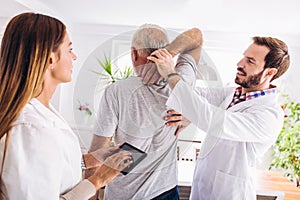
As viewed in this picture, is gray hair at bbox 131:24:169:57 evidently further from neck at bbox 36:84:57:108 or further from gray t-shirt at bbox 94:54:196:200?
neck at bbox 36:84:57:108

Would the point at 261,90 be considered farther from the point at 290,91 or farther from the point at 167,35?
the point at 290,91

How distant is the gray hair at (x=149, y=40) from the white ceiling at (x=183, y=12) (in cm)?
14

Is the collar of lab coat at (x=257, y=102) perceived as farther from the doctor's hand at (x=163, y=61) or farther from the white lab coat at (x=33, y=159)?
the white lab coat at (x=33, y=159)

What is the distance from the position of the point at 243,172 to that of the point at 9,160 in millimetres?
598

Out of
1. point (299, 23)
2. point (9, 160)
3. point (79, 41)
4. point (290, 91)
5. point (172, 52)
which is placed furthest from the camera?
point (290, 91)

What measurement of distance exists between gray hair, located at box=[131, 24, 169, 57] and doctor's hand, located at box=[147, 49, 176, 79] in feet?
0.04

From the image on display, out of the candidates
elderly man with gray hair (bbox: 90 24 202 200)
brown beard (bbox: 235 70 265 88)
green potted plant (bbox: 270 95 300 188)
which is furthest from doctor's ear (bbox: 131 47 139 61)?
green potted plant (bbox: 270 95 300 188)

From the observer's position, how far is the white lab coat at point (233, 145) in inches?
34.7

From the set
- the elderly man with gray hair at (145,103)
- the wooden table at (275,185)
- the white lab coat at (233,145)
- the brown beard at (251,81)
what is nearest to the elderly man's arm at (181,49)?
the elderly man with gray hair at (145,103)

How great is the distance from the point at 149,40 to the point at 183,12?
0.41 meters

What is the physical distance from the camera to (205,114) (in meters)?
0.81

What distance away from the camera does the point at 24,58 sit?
659 millimetres

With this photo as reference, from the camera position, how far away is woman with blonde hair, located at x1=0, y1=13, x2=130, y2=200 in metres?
0.61

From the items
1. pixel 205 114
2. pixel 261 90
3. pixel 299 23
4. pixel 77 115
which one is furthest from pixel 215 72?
pixel 299 23
